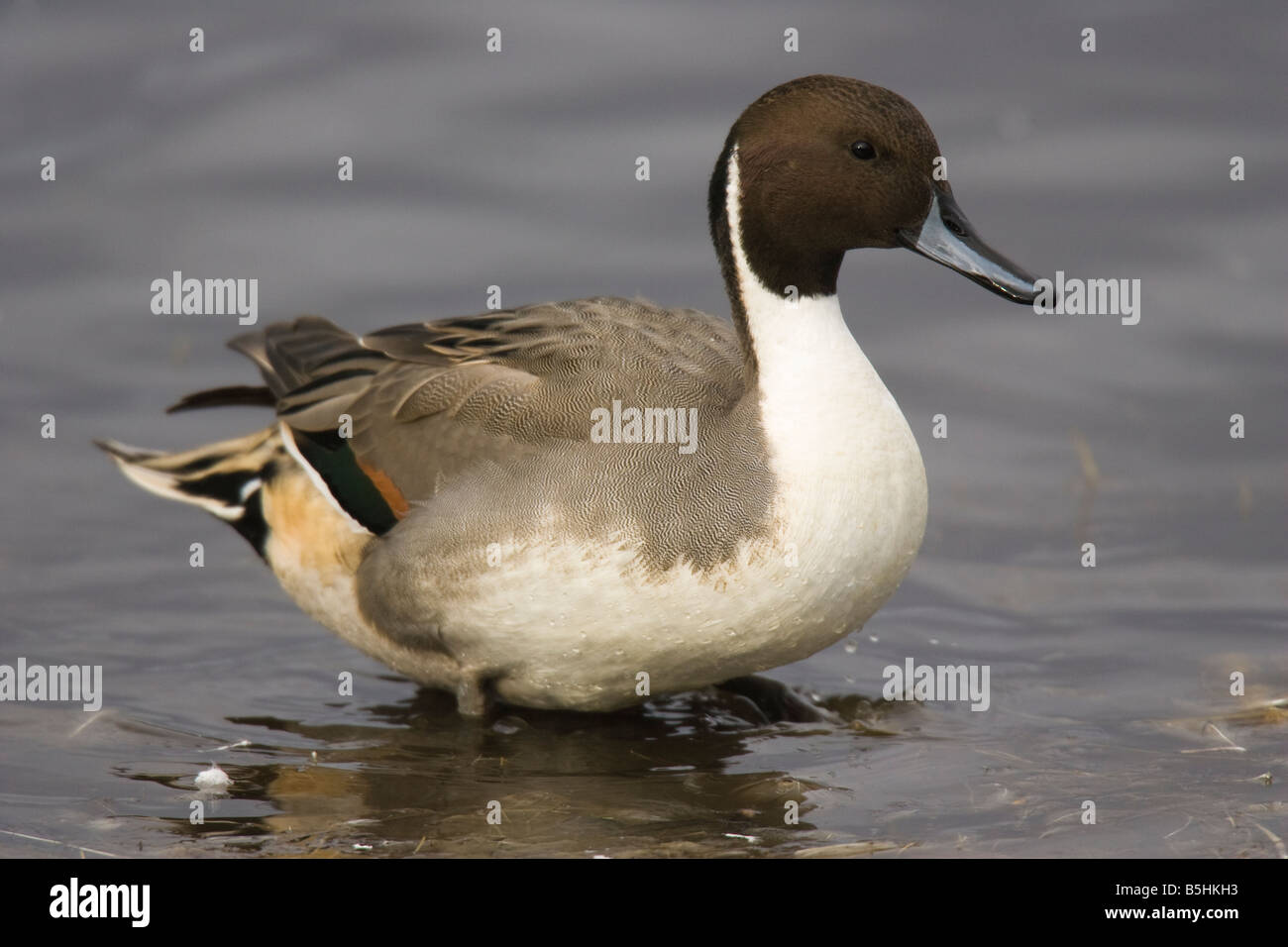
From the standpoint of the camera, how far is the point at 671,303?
26.2ft

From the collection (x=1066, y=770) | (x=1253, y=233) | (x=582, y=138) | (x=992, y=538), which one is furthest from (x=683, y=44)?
(x=1066, y=770)

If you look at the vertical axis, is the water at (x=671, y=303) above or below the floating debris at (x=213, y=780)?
above

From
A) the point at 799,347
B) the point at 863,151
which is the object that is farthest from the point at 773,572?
the point at 863,151

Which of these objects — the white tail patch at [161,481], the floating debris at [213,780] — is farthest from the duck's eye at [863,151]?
the floating debris at [213,780]

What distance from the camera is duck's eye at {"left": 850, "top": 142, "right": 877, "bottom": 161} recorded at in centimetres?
486

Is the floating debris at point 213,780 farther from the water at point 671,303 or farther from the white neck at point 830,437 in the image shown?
the white neck at point 830,437

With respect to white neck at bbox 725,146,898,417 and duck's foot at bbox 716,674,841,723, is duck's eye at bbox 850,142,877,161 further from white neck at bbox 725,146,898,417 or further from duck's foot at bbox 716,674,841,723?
duck's foot at bbox 716,674,841,723

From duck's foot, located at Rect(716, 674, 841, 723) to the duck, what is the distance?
13.9 inches

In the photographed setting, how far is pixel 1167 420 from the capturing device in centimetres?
749

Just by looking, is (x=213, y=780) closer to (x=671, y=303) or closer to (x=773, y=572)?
(x=773, y=572)

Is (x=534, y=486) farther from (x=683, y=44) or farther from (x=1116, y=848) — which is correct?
(x=683, y=44)

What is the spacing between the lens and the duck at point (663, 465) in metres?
4.64

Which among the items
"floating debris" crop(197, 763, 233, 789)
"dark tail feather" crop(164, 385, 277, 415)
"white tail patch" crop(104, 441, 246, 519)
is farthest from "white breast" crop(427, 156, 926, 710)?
"dark tail feather" crop(164, 385, 277, 415)

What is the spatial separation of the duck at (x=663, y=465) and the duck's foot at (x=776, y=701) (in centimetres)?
35
